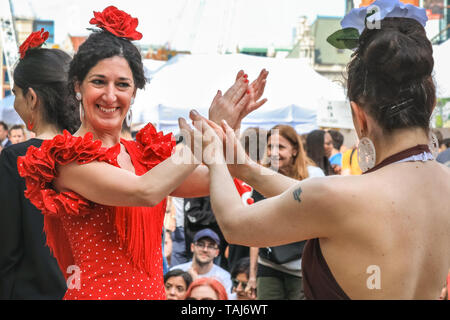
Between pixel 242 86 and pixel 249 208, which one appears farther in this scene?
pixel 242 86

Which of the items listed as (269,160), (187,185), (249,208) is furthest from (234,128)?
(269,160)

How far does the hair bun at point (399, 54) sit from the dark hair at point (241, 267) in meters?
4.18

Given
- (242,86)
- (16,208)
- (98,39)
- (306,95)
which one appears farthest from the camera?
(306,95)

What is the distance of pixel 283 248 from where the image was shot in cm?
461

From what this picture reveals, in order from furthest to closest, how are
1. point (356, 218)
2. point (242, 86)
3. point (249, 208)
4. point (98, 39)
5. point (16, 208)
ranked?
point (16, 208) → point (98, 39) → point (242, 86) → point (249, 208) → point (356, 218)

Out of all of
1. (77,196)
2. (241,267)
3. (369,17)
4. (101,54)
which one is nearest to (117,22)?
(101,54)

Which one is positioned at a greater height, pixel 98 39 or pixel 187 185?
pixel 98 39

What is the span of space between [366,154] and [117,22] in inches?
51.1

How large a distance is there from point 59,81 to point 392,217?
193 cm

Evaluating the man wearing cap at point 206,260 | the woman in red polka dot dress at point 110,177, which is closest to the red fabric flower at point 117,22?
the woman in red polka dot dress at point 110,177

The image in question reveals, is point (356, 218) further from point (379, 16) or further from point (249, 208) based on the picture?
point (379, 16)

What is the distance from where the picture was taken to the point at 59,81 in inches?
116

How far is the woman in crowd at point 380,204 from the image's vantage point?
160 cm

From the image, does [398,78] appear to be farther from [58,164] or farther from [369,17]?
[58,164]
